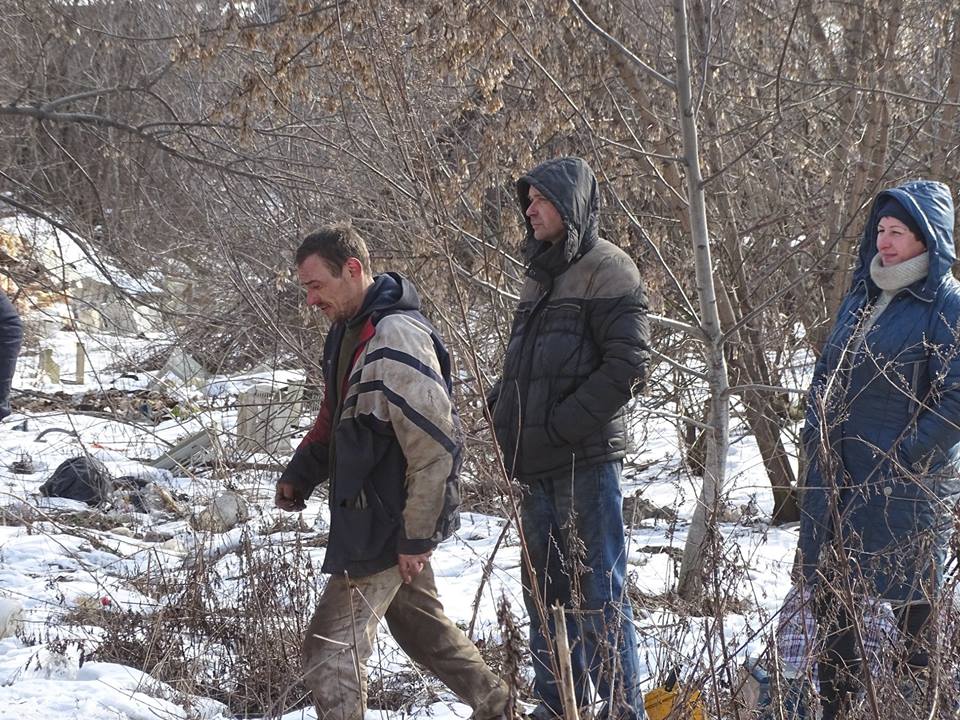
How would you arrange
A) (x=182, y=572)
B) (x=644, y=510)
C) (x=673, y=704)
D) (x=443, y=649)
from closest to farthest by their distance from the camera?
Result: 1. (x=673, y=704)
2. (x=443, y=649)
3. (x=182, y=572)
4. (x=644, y=510)

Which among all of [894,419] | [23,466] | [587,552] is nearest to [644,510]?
[587,552]

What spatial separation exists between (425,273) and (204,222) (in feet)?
8.15

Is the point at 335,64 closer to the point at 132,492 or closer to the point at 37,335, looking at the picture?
the point at 132,492

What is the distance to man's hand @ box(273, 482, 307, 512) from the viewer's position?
3774 millimetres

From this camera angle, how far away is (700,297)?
538 centimetres

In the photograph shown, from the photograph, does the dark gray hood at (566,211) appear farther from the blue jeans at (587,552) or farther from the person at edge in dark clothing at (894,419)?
the person at edge in dark clothing at (894,419)

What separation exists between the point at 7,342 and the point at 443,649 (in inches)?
91.0

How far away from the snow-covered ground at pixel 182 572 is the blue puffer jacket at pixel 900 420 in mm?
293

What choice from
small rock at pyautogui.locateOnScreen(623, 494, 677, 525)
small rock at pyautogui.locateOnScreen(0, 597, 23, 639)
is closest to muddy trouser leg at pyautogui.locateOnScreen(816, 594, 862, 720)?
small rock at pyautogui.locateOnScreen(0, 597, 23, 639)

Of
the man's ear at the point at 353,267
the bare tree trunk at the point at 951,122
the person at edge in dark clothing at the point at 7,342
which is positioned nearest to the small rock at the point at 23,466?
the person at edge in dark clothing at the point at 7,342

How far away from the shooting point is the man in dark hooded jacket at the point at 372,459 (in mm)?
3355

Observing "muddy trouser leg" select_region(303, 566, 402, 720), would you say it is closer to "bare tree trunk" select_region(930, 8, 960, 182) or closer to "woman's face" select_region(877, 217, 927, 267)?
"woman's face" select_region(877, 217, 927, 267)

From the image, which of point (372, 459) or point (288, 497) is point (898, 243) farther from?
point (288, 497)

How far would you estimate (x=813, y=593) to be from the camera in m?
3.12
